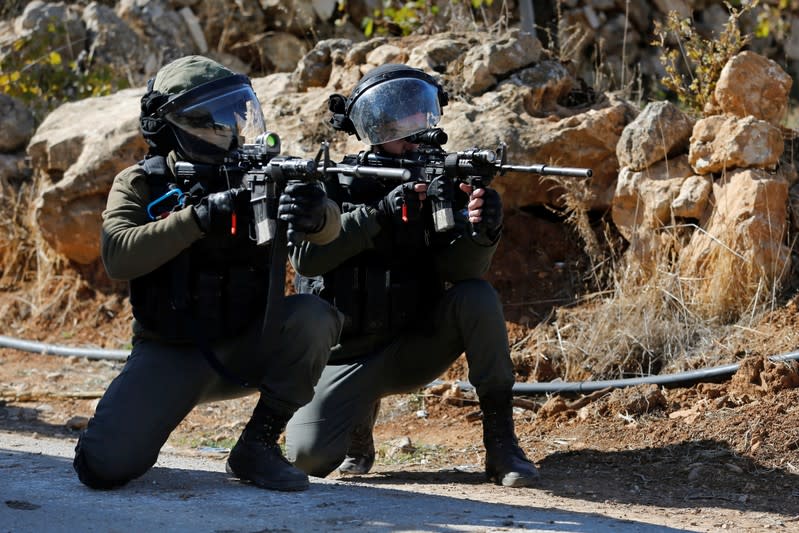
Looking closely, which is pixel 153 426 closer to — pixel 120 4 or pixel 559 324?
pixel 559 324

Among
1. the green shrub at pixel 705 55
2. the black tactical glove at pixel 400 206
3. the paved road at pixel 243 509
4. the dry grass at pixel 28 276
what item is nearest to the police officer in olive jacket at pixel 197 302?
the paved road at pixel 243 509

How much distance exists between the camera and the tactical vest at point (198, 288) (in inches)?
157

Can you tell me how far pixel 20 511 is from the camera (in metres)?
3.43

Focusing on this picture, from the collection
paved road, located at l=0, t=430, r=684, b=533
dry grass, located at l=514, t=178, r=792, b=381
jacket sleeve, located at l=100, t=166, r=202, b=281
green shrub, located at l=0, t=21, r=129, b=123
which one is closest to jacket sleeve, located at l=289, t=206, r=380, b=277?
jacket sleeve, located at l=100, t=166, r=202, b=281

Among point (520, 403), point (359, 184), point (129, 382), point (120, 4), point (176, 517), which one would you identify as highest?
point (120, 4)

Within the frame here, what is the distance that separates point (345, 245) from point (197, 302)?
24.1 inches

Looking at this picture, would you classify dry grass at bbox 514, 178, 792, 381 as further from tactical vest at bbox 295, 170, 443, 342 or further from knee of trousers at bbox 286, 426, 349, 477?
knee of trousers at bbox 286, 426, 349, 477

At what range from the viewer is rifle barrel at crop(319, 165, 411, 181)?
3885 mm

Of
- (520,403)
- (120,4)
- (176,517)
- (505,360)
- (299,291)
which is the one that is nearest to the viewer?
(176,517)

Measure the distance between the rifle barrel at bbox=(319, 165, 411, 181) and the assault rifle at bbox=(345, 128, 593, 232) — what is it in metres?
0.05

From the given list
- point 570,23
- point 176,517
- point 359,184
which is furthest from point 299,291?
point 570,23

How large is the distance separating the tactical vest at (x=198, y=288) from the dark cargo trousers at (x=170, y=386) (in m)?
0.10

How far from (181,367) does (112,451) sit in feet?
1.30

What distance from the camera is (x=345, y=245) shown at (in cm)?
423
